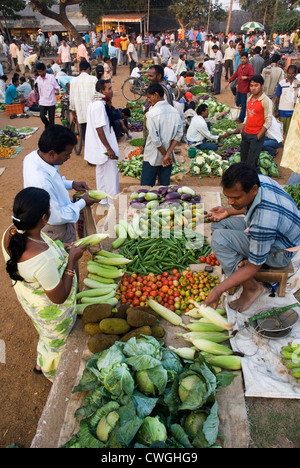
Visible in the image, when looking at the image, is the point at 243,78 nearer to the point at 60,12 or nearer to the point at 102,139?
the point at 102,139

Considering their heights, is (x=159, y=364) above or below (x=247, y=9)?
below

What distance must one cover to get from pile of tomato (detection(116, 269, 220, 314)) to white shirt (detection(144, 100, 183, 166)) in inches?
79.8

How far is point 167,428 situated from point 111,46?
1955 centimetres

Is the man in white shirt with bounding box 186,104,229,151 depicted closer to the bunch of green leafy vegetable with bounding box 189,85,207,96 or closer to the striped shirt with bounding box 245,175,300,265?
the striped shirt with bounding box 245,175,300,265

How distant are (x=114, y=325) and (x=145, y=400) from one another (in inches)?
27.0

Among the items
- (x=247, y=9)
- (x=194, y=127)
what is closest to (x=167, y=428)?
(x=194, y=127)

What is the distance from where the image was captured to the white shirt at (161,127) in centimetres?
453

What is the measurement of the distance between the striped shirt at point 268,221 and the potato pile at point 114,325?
0.98 m

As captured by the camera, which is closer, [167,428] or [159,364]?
[167,428]

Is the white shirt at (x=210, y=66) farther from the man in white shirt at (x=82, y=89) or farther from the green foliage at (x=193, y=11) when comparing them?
the green foliage at (x=193, y=11)

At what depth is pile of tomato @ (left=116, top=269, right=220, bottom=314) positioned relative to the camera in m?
3.16

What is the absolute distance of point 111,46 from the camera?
1781cm

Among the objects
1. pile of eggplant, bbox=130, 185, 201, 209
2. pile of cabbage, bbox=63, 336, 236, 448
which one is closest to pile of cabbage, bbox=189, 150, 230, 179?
pile of eggplant, bbox=130, 185, 201, 209
